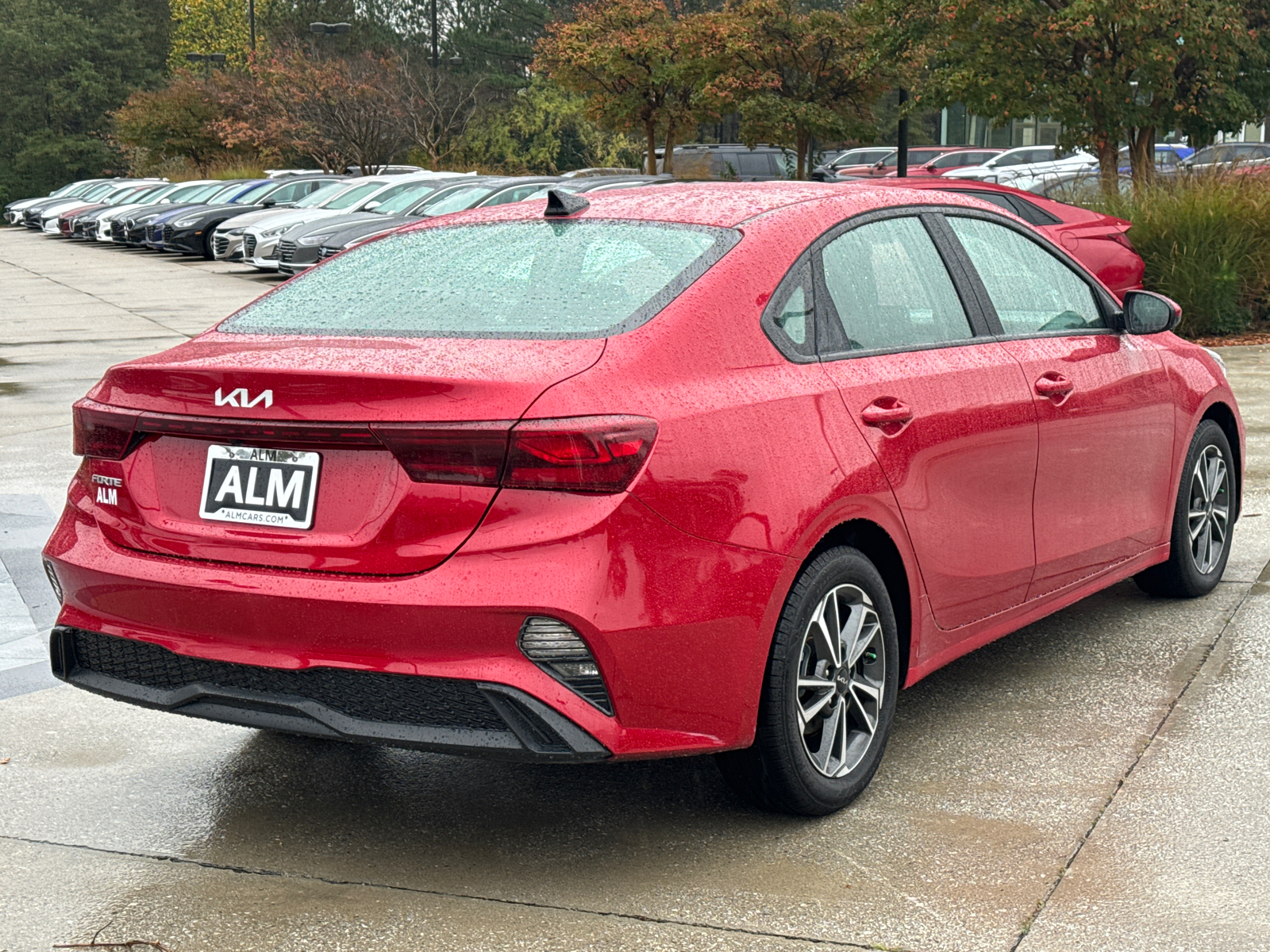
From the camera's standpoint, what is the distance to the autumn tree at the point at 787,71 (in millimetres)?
32531

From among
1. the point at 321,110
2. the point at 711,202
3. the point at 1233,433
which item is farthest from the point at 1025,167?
A: the point at 711,202

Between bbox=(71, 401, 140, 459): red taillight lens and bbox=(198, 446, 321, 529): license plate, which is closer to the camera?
bbox=(198, 446, 321, 529): license plate

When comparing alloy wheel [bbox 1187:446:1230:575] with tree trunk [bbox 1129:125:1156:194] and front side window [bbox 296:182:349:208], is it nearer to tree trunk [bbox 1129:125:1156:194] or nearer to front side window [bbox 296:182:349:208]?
tree trunk [bbox 1129:125:1156:194]

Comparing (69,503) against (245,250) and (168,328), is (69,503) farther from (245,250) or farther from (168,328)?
(245,250)

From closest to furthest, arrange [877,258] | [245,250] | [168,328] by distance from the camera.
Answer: [877,258] → [168,328] → [245,250]

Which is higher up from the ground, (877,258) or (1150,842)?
(877,258)

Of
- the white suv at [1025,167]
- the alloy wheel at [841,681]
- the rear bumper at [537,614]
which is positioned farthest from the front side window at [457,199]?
the rear bumper at [537,614]

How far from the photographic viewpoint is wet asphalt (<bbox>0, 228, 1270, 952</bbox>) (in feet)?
11.2

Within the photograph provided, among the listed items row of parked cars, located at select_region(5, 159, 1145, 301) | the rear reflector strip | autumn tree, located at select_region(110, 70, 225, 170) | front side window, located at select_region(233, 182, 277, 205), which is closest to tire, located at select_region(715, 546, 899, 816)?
the rear reflector strip

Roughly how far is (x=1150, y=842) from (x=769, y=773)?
2.97 ft

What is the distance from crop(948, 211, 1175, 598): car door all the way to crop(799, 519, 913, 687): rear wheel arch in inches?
27.8

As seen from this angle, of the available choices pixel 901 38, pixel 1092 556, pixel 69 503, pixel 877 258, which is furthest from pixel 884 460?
pixel 901 38

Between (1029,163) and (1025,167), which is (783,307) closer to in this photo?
(1025,167)

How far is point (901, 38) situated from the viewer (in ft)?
69.1
